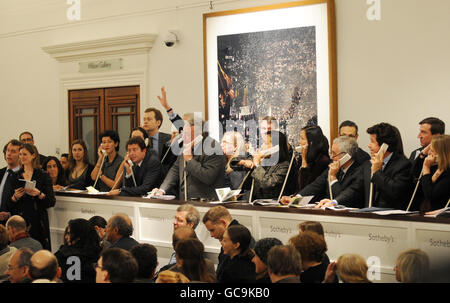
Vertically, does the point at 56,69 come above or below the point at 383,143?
above

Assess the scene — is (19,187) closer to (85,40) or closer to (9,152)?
(9,152)

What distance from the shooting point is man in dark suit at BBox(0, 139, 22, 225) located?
611 centimetres

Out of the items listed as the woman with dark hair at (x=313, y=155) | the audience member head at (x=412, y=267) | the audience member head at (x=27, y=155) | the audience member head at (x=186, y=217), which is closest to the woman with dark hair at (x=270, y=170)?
the woman with dark hair at (x=313, y=155)

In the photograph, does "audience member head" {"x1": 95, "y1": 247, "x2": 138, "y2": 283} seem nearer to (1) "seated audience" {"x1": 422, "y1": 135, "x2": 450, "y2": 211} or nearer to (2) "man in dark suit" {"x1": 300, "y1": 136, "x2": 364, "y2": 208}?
(2) "man in dark suit" {"x1": 300, "y1": 136, "x2": 364, "y2": 208}

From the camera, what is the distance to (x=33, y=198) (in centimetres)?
609

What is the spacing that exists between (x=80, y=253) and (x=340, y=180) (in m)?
2.25

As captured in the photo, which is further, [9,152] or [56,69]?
[56,69]

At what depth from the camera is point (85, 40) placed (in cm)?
906

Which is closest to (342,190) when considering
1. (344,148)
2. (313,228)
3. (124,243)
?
(344,148)

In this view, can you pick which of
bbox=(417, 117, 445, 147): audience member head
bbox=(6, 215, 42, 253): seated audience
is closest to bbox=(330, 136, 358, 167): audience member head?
bbox=(417, 117, 445, 147): audience member head

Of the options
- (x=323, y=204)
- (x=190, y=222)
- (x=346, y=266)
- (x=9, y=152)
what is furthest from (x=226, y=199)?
(x=9, y=152)

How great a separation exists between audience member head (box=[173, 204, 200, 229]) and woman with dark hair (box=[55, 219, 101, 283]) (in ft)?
2.24
